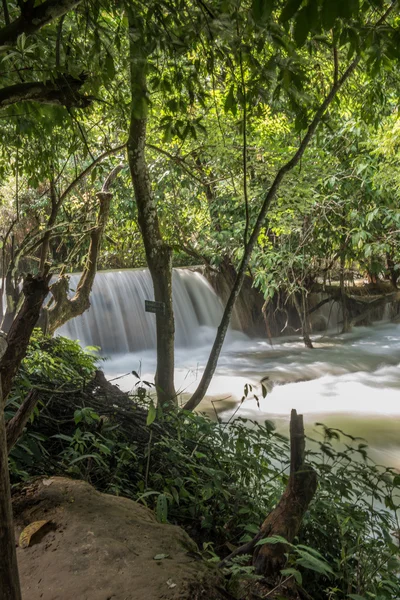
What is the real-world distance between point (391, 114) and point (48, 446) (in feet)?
20.2

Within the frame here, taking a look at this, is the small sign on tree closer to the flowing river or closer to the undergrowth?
the undergrowth

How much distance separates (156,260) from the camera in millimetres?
4363

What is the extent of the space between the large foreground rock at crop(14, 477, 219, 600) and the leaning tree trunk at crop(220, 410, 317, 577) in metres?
0.24

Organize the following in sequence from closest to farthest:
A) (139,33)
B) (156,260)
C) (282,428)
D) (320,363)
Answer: (139,33), (156,260), (282,428), (320,363)

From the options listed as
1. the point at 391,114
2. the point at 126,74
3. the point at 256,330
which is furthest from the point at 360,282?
the point at 126,74

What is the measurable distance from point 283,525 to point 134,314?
30.2 feet

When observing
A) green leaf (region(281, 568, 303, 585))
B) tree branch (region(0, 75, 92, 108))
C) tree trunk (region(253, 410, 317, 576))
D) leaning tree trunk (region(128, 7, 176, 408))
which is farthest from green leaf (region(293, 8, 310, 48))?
leaning tree trunk (region(128, 7, 176, 408))

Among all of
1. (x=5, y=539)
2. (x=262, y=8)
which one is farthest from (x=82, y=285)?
(x=5, y=539)

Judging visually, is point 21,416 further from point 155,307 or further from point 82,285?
point 82,285

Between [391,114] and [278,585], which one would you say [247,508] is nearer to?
[278,585]

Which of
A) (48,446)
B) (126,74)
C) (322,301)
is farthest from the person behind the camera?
(322,301)

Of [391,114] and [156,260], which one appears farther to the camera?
[391,114]

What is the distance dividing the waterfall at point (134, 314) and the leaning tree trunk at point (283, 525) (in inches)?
324

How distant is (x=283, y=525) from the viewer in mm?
2043
